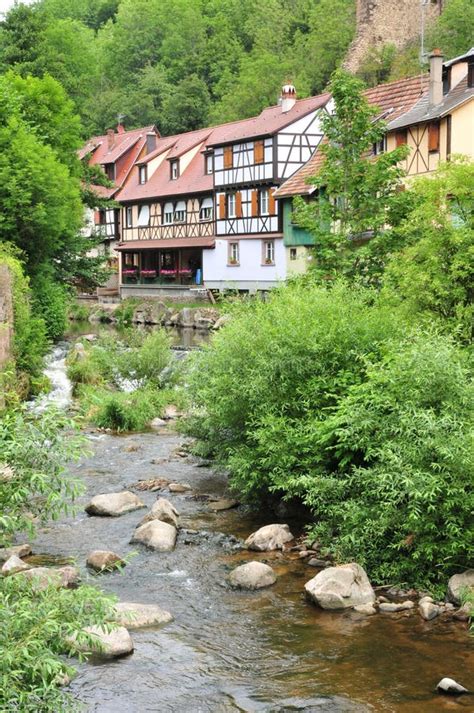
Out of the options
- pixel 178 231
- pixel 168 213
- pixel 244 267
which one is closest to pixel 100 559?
pixel 244 267

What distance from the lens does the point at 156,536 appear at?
43.2ft

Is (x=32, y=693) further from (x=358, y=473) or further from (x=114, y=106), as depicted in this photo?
(x=114, y=106)

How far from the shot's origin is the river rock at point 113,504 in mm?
14734

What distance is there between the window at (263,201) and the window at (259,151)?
1.60 metres

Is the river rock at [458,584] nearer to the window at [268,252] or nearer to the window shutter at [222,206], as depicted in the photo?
the window at [268,252]

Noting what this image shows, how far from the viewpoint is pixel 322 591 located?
428 inches

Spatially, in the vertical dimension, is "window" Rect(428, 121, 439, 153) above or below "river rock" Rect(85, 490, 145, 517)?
above

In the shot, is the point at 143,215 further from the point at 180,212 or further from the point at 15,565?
the point at 15,565

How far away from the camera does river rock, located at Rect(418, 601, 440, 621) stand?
10.4m

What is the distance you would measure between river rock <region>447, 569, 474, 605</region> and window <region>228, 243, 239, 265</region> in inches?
1592

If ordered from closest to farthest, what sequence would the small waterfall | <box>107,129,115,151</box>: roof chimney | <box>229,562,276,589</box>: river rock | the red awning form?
<box>229,562,276,589</box>: river rock → the small waterfall → the red awning → <box>107,129,115,151</box>: roof chimney

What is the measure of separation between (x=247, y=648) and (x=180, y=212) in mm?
49604

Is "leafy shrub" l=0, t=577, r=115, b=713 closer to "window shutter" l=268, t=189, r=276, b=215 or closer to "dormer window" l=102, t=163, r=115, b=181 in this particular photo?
"window shutter" l=268, t=189, r=276, b=215

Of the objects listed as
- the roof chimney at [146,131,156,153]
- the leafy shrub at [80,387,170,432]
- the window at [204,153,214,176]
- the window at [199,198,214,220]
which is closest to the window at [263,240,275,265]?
the window at [199,198,214,220]
